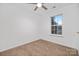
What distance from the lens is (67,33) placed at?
5.18ft

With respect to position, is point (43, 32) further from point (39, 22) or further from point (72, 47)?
point (72, 47)

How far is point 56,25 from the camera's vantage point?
166cm

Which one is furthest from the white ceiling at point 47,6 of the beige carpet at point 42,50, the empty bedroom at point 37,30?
the beige carpet at point 42,50

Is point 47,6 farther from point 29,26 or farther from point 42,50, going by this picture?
point 42,50

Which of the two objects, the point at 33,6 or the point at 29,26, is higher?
the point at 33,6

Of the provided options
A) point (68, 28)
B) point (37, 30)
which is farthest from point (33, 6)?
point (68, 28)

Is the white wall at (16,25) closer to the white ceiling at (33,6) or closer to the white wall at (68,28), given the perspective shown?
the white ceiling at (33,6)

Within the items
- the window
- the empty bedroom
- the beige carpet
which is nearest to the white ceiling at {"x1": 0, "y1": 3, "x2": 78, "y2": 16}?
the empty bedroom

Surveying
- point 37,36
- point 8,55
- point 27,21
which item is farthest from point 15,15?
point 8,55

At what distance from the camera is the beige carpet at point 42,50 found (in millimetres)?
1594

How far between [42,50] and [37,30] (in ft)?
0.96

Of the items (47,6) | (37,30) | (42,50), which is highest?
(47,6)

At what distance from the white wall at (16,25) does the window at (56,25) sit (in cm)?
22

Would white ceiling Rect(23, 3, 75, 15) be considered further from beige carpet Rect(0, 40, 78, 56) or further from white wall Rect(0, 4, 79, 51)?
beige carpet Rect(0, 40, 78, 56)
